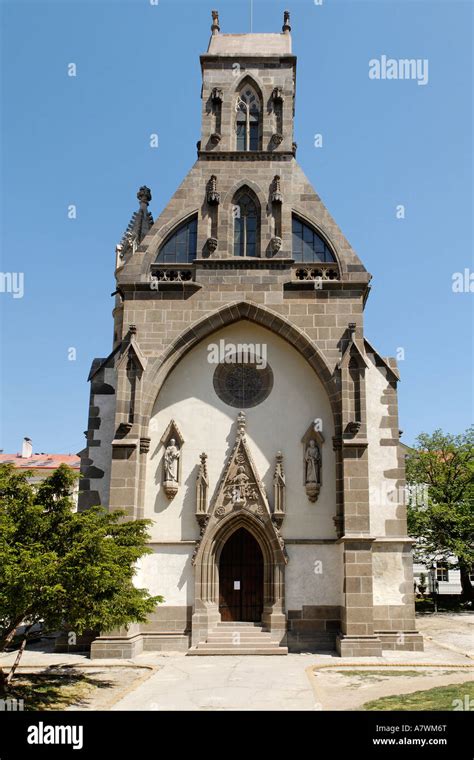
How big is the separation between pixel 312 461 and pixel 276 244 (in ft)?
22.5

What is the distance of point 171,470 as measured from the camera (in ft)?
64.5

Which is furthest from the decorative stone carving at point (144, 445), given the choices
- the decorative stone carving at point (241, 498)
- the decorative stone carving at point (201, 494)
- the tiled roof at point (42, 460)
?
the tiled roof at point (42, 460)

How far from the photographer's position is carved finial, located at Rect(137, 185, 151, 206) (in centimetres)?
2732

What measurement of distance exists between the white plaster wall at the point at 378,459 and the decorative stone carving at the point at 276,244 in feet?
14.7

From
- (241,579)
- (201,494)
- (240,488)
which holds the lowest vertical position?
(241,579)

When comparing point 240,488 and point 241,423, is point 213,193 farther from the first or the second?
point 240,488

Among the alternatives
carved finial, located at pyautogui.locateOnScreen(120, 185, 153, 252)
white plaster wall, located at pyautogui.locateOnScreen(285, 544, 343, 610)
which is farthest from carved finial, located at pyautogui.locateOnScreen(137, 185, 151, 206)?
white plaster wall, located at pyautogui.locateOnScreen(285, 544, 343, 610)

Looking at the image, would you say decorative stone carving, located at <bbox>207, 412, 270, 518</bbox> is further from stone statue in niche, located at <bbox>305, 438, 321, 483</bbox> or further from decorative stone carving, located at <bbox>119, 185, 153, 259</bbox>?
decorative stone carving, located at <bbox>119, 185, 153, 259</bbox>

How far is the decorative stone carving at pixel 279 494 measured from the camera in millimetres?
19344

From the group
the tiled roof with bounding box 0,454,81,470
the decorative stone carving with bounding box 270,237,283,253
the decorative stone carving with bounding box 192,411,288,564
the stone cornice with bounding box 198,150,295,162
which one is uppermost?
the stone cornice with bounding box 198,150,295,162

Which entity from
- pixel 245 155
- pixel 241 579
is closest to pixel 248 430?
pixel 241 579

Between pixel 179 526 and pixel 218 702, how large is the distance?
7.98 metres

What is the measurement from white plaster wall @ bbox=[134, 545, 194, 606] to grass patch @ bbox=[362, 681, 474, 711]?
26.8 ft

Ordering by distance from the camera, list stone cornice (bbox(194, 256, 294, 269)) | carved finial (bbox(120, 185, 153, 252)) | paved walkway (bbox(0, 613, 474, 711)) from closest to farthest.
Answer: paved walkway (bbox(0, 613, 474, 711)), stone cornice (bbox(194, 256, 294, 269)), carved finial (bbox(120, 185, 153, 252))
